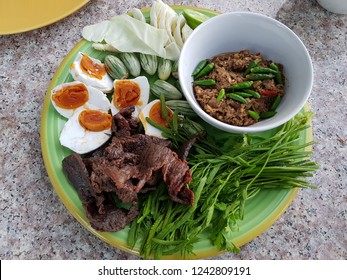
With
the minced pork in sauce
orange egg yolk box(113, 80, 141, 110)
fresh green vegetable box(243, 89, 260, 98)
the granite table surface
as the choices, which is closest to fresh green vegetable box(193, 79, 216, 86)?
the minced pork in sauce

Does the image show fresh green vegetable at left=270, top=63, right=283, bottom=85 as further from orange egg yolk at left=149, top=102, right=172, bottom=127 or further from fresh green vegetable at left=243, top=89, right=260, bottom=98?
orange egg yolk at left=149, top=102, right=172, bottom=127

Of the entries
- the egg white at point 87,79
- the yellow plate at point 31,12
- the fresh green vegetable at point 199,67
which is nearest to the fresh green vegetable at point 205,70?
the fresh green vegetable at point 199,67

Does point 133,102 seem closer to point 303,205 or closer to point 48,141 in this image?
point 48,141

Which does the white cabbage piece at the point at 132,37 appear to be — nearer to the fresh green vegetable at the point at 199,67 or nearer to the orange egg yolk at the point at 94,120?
the fresh green vegetable at the point at 199,67

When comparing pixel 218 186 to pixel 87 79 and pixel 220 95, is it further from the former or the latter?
pixel 87 79

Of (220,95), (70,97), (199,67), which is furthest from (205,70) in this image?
(70,97)

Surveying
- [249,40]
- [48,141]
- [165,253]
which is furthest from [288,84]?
[48,141]
